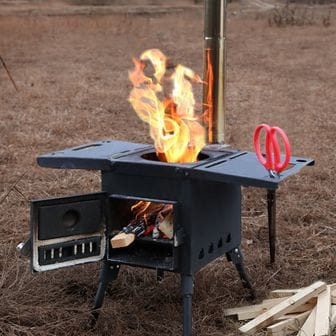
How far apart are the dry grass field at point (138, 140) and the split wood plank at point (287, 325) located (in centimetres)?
24

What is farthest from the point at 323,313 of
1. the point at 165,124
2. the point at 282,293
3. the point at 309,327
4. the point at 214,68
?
the point at 214,68

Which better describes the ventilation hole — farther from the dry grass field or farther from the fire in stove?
the dry grass field

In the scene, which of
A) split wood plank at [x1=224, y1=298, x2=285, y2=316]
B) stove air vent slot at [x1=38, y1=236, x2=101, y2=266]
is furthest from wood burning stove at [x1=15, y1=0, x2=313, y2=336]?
split wood plank at [x1=224, y1=298, x2=285, y2=316]

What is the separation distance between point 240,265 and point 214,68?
38.4 inches

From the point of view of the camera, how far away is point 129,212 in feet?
10.3

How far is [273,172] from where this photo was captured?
2.73 m

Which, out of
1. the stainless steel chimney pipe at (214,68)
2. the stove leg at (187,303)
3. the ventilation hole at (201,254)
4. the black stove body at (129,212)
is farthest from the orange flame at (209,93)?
the stove leg at (187,303)

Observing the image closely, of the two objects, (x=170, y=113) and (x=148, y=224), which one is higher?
(x=170, y=113)

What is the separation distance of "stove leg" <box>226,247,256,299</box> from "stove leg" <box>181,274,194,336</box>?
48 centimetres

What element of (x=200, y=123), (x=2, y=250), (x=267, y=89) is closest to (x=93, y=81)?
(x=267, y=89)

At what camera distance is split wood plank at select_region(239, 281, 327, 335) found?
299 cm

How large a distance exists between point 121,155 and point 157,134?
0.62 ft

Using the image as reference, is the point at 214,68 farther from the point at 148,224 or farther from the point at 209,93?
the point at 148,224

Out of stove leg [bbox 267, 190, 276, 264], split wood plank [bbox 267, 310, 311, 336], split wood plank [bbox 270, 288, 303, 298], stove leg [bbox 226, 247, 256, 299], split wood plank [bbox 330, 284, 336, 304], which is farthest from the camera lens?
stove leg [bbox 267, 190, 276, 264]
